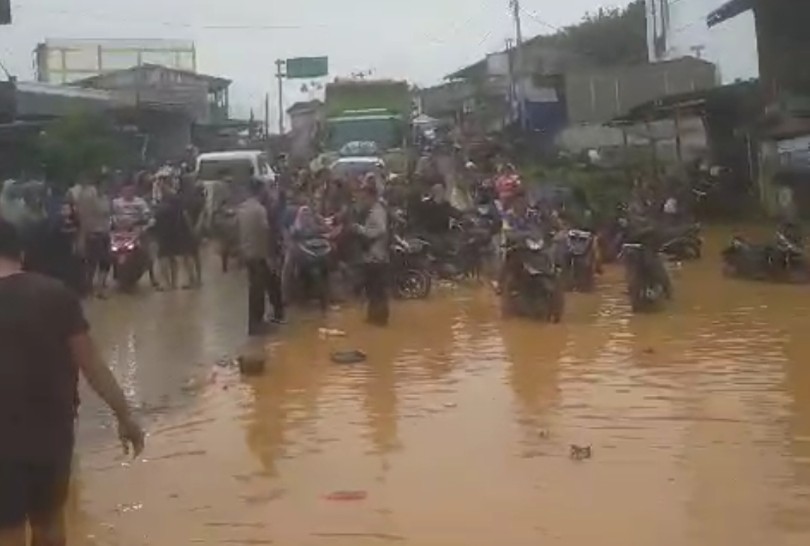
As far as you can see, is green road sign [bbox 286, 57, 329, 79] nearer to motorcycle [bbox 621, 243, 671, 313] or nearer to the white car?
the white car

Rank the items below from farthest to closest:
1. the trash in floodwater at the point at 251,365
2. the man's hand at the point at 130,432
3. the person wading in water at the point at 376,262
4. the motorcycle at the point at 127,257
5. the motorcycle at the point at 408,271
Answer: the motorcycle at the point at 127,257 → the motorcycle at the point at 408,271 → the person wading in water at the point at 376,262 → the trash in floodwater at the point at 251,365 → the man's hand at the point at 130,432

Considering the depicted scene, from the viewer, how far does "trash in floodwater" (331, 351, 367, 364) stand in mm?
12875

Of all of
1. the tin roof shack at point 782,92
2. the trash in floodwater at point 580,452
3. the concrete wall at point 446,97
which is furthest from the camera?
the concrete wall at point 446,97

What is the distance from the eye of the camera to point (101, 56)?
216ft

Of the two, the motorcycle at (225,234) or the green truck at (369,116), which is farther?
the green truck at (369,116)

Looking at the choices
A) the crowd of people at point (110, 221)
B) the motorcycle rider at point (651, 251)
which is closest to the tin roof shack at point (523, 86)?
the crowd of people at point (110, 221)

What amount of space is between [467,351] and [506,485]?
18.1ft

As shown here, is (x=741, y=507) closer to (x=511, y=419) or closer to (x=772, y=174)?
(x=511, y=419)

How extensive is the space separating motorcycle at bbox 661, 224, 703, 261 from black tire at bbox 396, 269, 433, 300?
535 centimetres

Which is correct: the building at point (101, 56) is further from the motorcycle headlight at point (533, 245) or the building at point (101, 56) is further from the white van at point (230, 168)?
the motorcycle headlight at point (533, 245)

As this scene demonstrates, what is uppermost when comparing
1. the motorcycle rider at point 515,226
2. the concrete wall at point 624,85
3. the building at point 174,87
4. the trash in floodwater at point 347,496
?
the building at point 174,87

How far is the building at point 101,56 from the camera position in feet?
208

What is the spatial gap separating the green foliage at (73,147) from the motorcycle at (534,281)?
15.2m

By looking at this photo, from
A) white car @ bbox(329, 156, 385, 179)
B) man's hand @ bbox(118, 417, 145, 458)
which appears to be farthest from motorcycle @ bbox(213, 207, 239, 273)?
man's hand @ bbox(118, 417, 145, 458)
